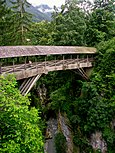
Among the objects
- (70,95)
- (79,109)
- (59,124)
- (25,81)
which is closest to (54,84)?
(70,95)

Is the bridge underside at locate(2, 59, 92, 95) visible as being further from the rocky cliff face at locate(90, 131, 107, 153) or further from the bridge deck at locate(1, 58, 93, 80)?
the rocky cliff face at locate(90, 131, 107, 153)

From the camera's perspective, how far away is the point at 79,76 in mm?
23875

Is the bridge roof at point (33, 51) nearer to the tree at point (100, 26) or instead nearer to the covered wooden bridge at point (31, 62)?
the covered wooden bridge at point (31, 62)

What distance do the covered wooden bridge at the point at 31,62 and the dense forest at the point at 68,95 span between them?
1.32m

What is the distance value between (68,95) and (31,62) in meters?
7.07

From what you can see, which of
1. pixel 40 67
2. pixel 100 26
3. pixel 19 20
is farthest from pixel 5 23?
pixel 40 67

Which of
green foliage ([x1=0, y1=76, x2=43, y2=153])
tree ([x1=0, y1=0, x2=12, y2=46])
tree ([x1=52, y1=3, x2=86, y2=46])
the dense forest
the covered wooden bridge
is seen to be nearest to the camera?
green foliage ([x1=0, y1=76, x2=43, y2=153])

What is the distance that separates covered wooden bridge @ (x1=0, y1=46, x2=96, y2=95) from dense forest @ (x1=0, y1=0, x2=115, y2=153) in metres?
1.32

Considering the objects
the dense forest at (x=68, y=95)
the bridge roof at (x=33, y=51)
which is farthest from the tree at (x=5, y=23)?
the bridge roof at (x=33, y=51)

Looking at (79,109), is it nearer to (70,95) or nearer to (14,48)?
(70,95)

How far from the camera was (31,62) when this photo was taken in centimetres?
1739

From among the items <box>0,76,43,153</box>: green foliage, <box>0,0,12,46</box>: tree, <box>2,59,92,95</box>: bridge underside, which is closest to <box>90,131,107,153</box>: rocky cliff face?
<box>2,59,92,95</box>: bridge underside

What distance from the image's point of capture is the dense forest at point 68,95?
32.9 feet

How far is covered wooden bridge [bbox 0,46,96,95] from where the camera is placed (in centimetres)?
1468
